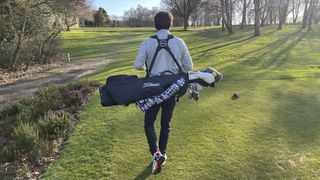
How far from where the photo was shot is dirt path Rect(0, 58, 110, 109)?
12.2 meters

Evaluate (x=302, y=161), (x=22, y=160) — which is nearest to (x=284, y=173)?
(x=302, y=161)

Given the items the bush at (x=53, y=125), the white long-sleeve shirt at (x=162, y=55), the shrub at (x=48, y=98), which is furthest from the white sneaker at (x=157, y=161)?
the shrub at (x=48, y=98)

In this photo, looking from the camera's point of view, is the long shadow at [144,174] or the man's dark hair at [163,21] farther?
the long shadow at [144,174]

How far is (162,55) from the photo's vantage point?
4.50 m

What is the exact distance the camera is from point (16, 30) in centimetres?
1781

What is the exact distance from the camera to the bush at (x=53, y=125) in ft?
22.4

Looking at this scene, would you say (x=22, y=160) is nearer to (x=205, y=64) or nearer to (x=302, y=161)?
(x=302, y=161)

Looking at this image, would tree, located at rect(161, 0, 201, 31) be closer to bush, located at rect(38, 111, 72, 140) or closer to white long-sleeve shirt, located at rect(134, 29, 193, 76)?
bush, located at rect(38, 111, 72, 140)

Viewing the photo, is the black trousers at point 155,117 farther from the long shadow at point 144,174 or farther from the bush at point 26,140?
the bush at point 26,140

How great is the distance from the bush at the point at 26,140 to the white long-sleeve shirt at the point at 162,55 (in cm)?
274

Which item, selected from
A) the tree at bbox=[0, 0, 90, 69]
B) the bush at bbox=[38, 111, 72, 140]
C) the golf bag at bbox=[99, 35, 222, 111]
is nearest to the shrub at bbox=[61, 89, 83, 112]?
the bush at bbox=[38, 111, 72, 140]

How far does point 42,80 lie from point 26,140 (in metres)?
9.52

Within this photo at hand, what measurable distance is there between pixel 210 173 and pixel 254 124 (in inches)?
99.4

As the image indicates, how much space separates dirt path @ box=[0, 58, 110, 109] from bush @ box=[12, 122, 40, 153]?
428cm
